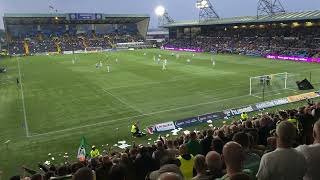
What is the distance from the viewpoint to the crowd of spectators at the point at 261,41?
7088 cm

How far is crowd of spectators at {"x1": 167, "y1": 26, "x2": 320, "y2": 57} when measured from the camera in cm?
7088

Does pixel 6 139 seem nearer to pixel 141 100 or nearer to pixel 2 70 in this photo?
pixel 141 100

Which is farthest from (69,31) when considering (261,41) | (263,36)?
(261,41)

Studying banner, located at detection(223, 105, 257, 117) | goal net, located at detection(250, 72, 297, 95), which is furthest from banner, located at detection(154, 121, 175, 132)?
goal net, located at detection(250, 72, 297, 95)

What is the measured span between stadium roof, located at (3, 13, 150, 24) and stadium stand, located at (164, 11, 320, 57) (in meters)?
25.9

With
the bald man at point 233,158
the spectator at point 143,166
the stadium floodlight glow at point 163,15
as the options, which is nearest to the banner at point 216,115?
the spectator at point 143,166

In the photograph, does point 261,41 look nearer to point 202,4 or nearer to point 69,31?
point 202,4

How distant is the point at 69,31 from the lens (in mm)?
130250

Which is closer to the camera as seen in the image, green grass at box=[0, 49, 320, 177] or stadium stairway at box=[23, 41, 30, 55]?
green grass at box=[0, 49, 320, 177]

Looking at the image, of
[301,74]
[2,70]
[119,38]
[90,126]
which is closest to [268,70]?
[301,74]

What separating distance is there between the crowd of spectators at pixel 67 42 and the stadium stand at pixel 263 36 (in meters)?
25.2

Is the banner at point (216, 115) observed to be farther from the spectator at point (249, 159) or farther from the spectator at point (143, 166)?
the spectator at point (249, 159)

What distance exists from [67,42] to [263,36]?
66.2 meters

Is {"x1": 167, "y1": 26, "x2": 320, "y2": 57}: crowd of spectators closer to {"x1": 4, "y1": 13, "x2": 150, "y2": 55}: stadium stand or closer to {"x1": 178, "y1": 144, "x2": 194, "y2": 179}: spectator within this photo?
{"x1": 4, "y1": 13, "x2": 150, "y2": 55}: stadium stand
